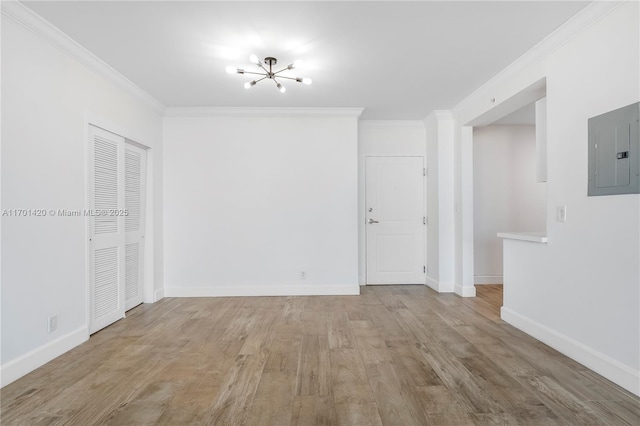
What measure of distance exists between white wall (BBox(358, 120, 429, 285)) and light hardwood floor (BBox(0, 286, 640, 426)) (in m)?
1.80

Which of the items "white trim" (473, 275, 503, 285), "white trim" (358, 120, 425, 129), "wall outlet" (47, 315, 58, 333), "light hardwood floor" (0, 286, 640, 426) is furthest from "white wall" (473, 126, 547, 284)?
"wall outlet" (47, 315, 58, 333)

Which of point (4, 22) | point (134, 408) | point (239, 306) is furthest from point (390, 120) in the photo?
point (134, 408)

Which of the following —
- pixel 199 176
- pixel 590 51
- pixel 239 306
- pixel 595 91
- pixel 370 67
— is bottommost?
pixel 239 306

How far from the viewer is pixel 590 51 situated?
2402mm

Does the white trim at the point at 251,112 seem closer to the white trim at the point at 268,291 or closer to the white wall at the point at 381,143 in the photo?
the white wall at the point at 381,143

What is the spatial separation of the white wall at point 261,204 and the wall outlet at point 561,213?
2.42 meters

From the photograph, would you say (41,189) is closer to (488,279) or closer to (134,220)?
(134,220)

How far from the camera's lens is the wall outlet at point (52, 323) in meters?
2.55

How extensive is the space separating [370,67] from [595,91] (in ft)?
5.96

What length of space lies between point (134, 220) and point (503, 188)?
209 inches

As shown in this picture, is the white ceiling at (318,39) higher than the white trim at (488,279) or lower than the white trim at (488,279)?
higher

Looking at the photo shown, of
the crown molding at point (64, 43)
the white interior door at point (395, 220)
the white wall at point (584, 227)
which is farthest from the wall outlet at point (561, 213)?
the crown molding at point (64, 43)

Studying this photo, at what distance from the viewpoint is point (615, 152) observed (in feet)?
7.25

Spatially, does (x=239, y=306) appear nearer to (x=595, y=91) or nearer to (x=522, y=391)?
(x=522, y=391)
